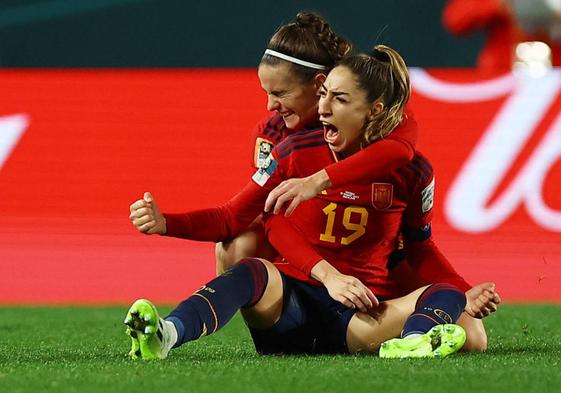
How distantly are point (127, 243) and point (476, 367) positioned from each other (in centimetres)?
388

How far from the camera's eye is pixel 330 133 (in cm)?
358

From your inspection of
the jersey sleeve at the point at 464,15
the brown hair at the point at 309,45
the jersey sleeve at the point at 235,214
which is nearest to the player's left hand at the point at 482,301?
the jersey sleeve at the point at 235,214

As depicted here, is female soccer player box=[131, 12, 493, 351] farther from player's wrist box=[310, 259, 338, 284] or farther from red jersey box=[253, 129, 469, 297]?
player's wrist box=[310, 259, 338, 284]

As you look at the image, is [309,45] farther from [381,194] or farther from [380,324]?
[380,324]

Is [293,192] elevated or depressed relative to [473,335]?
elevated

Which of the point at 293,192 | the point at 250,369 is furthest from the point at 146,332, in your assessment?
the point at 293,192

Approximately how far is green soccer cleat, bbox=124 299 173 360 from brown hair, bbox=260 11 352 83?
38.6 inches

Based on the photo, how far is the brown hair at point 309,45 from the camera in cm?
383

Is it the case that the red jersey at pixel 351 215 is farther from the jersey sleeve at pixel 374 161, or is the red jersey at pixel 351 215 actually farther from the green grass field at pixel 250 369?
the green grass field at pixel 250 369

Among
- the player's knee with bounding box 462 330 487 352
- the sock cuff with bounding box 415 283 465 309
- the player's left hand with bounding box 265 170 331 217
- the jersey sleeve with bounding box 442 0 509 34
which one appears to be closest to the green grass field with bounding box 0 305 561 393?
the player's knee with bounding box 462 330 487 352

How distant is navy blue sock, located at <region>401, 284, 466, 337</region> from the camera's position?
3.42 metres

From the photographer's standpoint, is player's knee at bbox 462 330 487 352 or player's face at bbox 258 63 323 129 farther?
player's face at bbox 258 63 323 129

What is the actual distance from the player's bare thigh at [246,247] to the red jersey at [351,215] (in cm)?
18

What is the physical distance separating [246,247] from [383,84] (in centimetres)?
68
